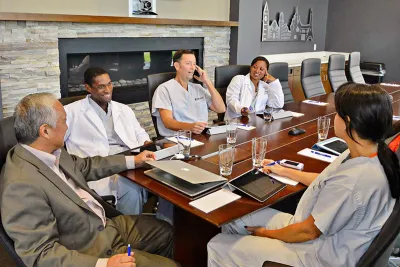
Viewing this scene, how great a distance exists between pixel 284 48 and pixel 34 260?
6.15 meters

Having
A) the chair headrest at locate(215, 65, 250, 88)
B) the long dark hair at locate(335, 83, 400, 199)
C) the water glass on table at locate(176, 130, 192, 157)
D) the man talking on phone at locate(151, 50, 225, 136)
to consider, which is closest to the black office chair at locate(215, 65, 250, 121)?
the chair headrest at locate(215, 65, 250, 88)

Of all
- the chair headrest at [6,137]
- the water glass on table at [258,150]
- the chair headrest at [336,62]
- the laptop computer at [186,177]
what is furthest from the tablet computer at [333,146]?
the chair headrest at [336,62]

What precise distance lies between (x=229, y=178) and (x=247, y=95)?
5.54 feet

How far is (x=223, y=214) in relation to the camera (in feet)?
4.78

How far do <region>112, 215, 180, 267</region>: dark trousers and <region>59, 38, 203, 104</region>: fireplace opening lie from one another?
2.43m

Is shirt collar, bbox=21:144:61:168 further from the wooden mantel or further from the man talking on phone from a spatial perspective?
the wooden mantel

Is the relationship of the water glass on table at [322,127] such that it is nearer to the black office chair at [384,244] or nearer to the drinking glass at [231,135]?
the drinking glass at [231,135]

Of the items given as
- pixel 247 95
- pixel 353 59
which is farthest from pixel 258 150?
pixel 353 59

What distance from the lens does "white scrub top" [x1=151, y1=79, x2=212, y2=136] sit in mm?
2861

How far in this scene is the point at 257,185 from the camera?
1.69 meters

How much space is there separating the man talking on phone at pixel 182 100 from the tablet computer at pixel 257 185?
949 mm

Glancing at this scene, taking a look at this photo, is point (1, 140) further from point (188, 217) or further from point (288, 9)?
point (288, 9)

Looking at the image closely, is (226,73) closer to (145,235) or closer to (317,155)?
(317,155)

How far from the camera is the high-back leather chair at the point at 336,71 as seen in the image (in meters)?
4.93
